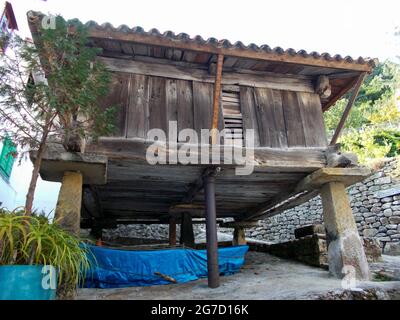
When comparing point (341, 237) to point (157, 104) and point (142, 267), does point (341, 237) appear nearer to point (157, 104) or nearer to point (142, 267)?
point (142, 267)

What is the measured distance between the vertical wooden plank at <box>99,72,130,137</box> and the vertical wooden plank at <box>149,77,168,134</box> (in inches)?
15.1

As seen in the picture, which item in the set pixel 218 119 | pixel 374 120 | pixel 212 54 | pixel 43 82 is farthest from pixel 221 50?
pixel 374 120

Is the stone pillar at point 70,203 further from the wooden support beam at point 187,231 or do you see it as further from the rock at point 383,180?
the rock at point 383,180

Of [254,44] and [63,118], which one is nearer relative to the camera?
[63,118]

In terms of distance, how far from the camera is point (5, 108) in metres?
3.27

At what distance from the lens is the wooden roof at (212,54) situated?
4215 mm

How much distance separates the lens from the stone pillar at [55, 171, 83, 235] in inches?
156

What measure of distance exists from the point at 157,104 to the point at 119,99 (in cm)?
59

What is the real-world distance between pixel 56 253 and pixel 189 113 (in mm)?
2903

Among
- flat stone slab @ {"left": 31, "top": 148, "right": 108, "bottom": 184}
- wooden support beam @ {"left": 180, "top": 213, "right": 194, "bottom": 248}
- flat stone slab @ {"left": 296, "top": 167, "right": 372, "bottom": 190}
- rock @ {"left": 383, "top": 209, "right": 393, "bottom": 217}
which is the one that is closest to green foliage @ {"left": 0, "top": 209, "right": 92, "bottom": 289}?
flat stone slab @ {"left": 31, "top": 148, "right": 108, "bottom": 184}

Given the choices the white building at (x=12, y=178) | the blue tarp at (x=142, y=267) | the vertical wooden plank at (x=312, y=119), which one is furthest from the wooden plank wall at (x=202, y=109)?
the white building at (x=12, y=178)
